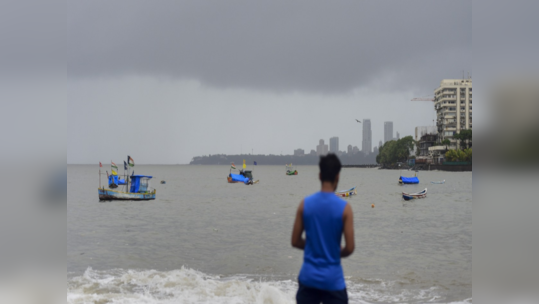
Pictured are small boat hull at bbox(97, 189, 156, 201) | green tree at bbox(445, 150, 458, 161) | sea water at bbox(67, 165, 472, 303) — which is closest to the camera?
sea water at bbox(67, 165, 472, 303)

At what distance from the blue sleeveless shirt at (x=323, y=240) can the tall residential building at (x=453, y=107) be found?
157067 mm

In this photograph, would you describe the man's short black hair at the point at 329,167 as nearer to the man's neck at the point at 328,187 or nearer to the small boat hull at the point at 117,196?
the man's neck at the point at 328,187

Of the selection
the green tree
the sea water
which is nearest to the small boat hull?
the sea water

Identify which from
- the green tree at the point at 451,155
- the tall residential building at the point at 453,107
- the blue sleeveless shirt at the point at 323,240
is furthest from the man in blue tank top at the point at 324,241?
the tall residential building at the point at 453,107

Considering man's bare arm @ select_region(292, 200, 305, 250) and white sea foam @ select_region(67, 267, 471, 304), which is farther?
white sea foam @ select_region(67, 267, 471, 304)

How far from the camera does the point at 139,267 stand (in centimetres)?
1550

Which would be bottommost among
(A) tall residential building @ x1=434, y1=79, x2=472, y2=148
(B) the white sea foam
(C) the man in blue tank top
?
(B) the white sea foam

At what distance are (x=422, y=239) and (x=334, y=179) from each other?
20.3 m

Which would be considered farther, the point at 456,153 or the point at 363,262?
the point at 456,153

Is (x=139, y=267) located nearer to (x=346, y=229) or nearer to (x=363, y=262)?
(x=363, y=262)

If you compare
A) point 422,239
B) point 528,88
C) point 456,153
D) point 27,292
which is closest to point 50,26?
point 27,292

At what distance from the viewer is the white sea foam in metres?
9.84

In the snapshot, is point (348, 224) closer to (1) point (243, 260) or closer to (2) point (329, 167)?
(2) point (329, 167)

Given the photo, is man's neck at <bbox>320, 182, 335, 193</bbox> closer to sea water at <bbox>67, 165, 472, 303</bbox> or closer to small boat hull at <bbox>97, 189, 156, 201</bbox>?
sea water at <bbox>67, 165, 472, 303</bbox>
